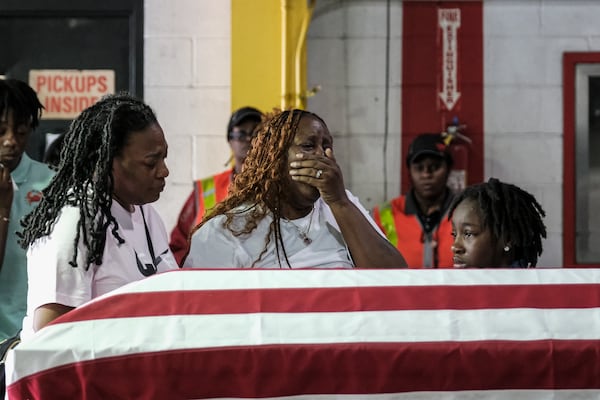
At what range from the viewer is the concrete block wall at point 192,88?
16.1 feet

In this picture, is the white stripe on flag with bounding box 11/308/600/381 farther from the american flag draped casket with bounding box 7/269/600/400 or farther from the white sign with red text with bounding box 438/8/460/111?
the white sign with red text with bounding box 438/8/460/111

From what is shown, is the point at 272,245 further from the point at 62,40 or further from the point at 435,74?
the point at 62,40

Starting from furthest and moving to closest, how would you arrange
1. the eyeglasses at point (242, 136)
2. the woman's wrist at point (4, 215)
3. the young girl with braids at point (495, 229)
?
1. the eyeglasses at point (242, 136)
2. the woman's wrist at point (4, 215)
3. the young girl with braids at point (495, 229)

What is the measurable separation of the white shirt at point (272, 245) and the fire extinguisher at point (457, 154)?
213 centimetres

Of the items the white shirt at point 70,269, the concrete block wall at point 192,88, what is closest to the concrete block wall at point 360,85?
the concrete block wall at point 192,88

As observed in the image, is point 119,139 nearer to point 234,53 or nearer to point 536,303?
point 536,303

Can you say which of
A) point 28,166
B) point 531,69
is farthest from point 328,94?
point 28,166

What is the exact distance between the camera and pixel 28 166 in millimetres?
3527

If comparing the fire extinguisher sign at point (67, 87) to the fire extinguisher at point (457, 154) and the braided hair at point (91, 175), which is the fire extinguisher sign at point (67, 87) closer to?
the fire extinguisher at point (457, 154)

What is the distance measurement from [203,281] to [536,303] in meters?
0.68

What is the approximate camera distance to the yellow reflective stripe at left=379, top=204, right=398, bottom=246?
185 inches

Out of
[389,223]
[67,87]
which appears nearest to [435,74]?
[389,223]

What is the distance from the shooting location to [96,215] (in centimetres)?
216

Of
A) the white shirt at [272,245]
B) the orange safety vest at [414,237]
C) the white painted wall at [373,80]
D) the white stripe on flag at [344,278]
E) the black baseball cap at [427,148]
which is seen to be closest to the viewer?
the white stripe on flag at [344,278]
